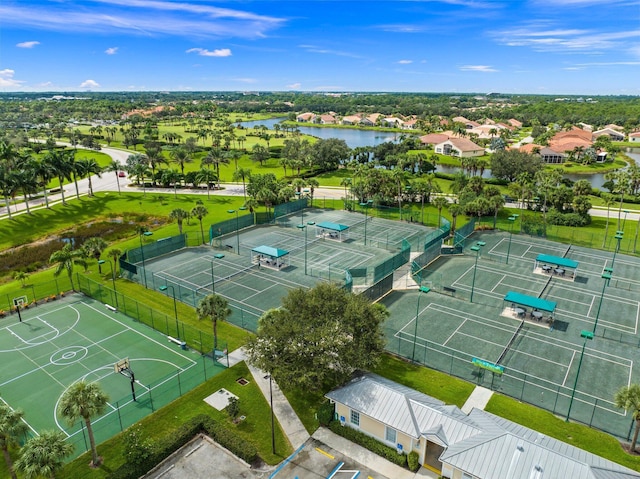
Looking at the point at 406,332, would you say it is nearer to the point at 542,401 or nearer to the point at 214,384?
the point at 542,401

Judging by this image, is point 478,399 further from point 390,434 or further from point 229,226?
point 229,226

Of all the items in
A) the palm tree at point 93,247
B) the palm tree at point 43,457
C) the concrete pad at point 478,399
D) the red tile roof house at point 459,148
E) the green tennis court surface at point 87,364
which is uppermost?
the red tile roof house at point 459,148

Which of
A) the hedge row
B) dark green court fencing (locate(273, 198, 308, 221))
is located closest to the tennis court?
the hedge row

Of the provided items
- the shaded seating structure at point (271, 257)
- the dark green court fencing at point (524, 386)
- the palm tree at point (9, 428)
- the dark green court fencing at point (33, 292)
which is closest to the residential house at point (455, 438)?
the dark green court fencing at point (524, 386)

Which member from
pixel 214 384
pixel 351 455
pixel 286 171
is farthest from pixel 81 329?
pixel 286 171

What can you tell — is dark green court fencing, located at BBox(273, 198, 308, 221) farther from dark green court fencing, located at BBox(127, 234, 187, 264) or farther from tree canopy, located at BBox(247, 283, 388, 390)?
tree canopy, located at BBox(247, 283, 388, 390)

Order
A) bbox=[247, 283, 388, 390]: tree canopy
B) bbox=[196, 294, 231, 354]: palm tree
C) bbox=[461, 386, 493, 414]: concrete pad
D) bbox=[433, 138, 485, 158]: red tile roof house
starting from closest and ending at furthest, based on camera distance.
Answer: bbox=[247, 283, 388, 390]: tree canopy → bbox=[461, 386, 493, 414]: concrete pad → bbox=[196, 294, 231, 354]: palm tree → bbox=[433, 138, 485, 158]: red tile roof house

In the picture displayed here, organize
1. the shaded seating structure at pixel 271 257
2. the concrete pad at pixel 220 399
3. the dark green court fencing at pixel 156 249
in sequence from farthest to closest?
the dark green court fencing at pixel 156 249
the shaded seating structure at pixel 271 257
the concrete pad at pixel 220 399

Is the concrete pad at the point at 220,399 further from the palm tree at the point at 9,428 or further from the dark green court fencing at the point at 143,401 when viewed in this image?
the palm tree at the point at 9,428
